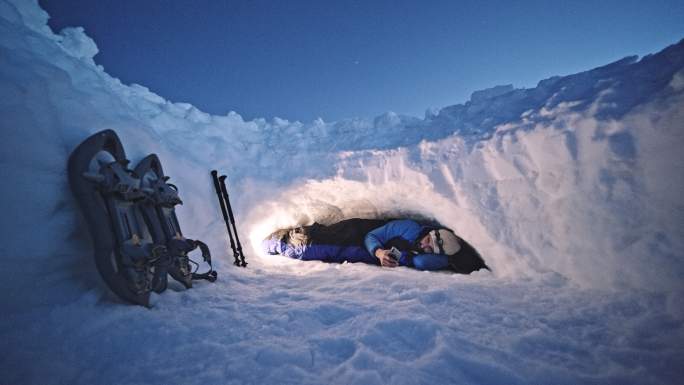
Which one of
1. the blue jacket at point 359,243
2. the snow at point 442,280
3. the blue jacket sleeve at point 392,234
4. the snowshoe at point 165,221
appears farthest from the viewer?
the blue jacket sleeve at point 392,234

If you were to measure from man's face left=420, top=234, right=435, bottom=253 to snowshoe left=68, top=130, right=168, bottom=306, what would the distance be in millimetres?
3617

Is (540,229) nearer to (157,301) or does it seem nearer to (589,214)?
(589,214)

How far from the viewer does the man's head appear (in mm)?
3998

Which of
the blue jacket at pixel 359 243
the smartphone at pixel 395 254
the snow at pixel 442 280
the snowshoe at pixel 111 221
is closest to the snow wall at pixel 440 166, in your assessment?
the snow at pixel 442 280

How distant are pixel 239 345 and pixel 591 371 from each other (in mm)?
1639

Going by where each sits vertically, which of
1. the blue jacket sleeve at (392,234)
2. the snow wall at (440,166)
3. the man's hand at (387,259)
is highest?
the snow wall at (440,166)

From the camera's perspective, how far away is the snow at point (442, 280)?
1169 millimetres

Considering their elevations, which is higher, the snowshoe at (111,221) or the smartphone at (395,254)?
the snowshoe at (111,221)

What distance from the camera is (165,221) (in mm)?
2410

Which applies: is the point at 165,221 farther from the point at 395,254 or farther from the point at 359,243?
the point at 359,243

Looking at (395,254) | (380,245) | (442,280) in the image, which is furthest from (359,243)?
(442,280)

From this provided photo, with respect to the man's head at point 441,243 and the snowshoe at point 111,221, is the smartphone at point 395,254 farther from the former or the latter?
the snowshoe at point 111,221

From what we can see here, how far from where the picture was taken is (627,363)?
1.15 metres

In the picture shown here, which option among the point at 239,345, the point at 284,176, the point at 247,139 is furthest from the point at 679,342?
the point at 247,139
